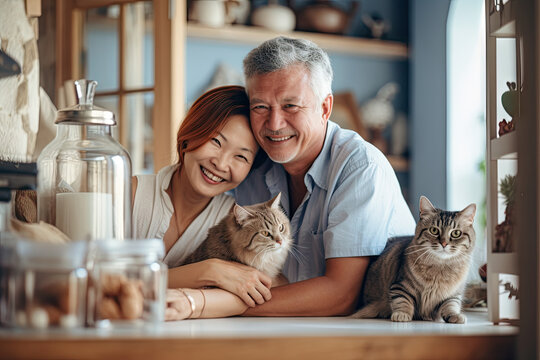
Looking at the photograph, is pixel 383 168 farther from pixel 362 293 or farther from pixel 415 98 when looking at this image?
pixel 415 98

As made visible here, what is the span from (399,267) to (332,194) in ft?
0.98

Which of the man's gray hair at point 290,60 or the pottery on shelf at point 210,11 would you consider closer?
the man's gray hair at point 290,60

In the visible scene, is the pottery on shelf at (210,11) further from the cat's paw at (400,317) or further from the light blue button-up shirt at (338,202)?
the cat's paw at (400,317)

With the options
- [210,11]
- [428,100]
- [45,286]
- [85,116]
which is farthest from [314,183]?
[428,100]

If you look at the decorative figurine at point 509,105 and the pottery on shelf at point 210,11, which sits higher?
the pottery on shelf at point 210,11

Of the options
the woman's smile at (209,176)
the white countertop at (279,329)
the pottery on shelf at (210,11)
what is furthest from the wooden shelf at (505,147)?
the pottery on shelf at (210,11)

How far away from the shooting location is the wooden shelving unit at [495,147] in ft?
3.80

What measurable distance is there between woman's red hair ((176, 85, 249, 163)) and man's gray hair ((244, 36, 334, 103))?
0.09 meters

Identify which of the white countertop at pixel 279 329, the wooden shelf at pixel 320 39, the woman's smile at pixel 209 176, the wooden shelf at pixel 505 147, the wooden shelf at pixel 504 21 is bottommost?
the white countertop at pixel 279 329

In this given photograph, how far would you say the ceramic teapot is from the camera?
3916mm

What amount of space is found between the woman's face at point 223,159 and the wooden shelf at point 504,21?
760 mm

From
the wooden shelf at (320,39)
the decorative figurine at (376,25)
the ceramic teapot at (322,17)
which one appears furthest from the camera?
the decorative figurine at (376,25)

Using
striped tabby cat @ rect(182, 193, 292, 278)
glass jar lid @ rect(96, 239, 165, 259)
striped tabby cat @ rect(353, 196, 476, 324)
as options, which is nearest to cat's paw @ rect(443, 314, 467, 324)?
striped tabby cat @ rect(353, 196, 476, 324)

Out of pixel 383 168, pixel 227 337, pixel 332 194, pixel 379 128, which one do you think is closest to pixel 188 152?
pixel 332 194
